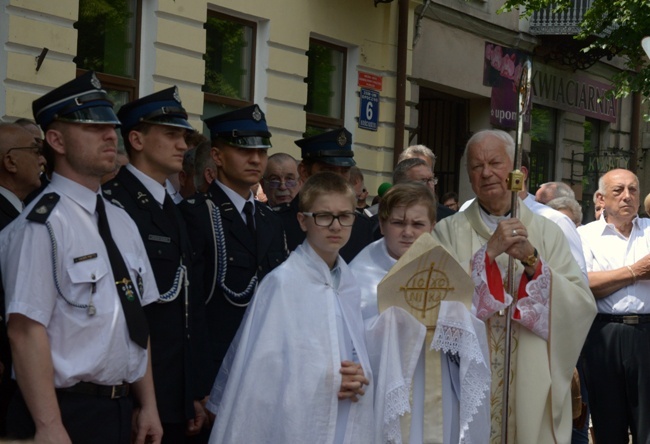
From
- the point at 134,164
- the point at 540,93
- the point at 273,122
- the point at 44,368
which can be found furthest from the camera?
the point at 540,93

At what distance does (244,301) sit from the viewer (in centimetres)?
575

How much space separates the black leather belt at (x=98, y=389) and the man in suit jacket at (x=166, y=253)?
656 millimetres

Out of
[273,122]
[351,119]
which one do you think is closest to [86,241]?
[273,122]

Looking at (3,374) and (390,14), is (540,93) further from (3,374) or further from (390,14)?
(3,374)

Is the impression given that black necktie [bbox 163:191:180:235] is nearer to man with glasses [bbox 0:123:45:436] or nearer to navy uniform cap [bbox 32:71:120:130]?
navy uniform cap [bbox 32:71:120:130]

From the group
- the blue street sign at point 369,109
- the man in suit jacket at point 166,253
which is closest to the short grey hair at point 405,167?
the man in suit jacket at point 166,253

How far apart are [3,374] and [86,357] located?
789 millimetres

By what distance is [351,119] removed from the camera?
15750mm

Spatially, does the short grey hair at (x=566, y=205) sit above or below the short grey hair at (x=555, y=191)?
below

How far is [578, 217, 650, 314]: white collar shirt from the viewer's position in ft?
27.1

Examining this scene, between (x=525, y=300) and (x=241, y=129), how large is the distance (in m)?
1.60

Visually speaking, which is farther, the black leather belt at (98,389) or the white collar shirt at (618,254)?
the white collar shirt at (618,254)

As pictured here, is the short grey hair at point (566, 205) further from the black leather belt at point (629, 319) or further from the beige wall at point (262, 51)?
the beige wall at point (262, 51)

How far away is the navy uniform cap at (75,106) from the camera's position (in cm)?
464
